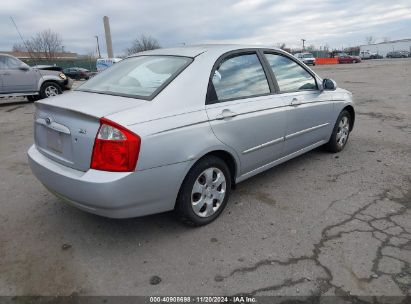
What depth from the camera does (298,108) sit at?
13.7ft

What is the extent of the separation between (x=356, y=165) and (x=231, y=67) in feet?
8.24

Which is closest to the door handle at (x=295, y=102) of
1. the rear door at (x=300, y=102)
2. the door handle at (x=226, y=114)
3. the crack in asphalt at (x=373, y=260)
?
the rear door at (x=300, y=102)

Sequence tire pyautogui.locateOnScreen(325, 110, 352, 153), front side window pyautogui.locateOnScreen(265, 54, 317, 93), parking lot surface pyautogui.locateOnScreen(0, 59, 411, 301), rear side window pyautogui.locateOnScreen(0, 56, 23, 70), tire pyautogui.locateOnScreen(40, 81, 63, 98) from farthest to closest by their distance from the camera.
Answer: tire pyautogui.locateOnScreen(40, 81, 63, 98) → rear side window pyautogui.locateOnScreen(0, 56, 23, 70) → tire pyautogui.locateOnScreen(325, 110, 352, 153) → front side window pyautogui.locateOnScreen(265, 54, 317, 93) → parking lot surface pyautogui.locateOnScreen(0, 59, 411, 301)

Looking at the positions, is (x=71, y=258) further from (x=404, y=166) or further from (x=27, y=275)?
(x=404, y=166)

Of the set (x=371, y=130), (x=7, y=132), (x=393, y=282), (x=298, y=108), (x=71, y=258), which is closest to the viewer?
(x=393, y=282)

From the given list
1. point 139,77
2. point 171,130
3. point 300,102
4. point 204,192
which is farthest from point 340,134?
point 171,130

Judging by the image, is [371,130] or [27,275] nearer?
[27,275]

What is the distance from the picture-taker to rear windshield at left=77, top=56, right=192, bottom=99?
3.07 metres

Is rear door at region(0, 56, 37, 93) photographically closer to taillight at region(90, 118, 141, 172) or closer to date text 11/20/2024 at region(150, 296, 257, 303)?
taillight at region(90, 118, 141, 172)

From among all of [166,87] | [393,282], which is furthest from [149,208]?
[393,282]

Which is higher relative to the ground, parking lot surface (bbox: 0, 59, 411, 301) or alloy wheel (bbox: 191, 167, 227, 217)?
alloy wheel (bbox: 191, 167, 227, 217)

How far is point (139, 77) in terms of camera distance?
3387mm

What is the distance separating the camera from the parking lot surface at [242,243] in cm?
253

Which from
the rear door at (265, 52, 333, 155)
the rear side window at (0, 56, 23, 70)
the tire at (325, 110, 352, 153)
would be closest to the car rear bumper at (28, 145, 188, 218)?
the rear door at (265, 52, 333, 155)
